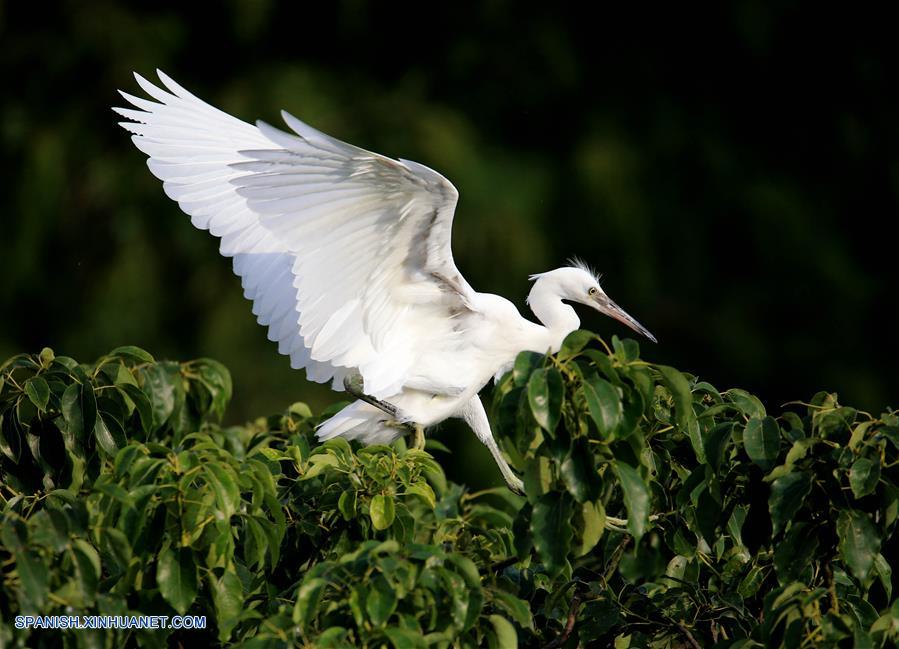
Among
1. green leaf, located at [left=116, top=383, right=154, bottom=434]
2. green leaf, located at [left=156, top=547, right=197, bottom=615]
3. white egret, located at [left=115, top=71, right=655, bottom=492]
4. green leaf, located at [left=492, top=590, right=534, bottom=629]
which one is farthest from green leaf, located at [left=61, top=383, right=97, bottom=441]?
green leaf, located at [left=492, top=590, right=534, bottom=629]

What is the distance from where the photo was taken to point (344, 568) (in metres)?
1.47

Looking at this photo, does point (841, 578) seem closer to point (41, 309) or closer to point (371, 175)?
point (371, 175)

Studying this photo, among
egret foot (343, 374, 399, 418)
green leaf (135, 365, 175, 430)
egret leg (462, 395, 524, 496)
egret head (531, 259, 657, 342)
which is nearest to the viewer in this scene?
green leaf (135, 365, 175, 430)

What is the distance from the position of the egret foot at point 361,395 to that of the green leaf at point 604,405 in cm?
116

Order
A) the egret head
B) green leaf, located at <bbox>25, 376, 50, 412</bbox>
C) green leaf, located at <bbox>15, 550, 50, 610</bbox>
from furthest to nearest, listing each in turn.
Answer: the egret head < green leaf, located at <bbox>25, 376, 50, 412</bbox> < green leaf, located at <bbox>15, 550, 50, 610</bbox>

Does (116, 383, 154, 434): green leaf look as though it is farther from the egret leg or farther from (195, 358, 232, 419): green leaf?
the egret leg

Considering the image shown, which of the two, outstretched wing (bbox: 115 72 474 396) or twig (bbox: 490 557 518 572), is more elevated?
outstretched wing (bbox: 115 72 474 396)

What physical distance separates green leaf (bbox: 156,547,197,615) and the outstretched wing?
712 millimetres

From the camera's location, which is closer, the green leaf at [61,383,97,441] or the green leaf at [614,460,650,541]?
the green leaf at [614,460,650,541]

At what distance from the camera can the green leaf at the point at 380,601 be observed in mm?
1408

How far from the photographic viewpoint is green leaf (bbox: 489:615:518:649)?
153 cm

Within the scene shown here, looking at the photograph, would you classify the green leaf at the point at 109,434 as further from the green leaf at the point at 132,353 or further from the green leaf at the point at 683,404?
the green leaf at the point at 683,404

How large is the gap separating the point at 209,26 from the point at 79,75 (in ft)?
2.87

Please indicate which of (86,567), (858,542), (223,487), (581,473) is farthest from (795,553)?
(86,567)
